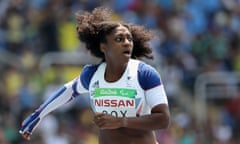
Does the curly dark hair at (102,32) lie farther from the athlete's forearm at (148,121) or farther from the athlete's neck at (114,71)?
the athlete's forearm at (148,121)

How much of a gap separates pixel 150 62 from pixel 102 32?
6619 mm

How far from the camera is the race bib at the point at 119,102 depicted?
7031 millimetres

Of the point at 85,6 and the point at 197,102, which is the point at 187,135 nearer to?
the point at 197,102

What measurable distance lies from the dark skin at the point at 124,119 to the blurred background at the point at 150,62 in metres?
5.63

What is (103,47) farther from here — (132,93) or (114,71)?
(132,93)

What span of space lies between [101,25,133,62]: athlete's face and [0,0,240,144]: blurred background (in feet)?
18.8

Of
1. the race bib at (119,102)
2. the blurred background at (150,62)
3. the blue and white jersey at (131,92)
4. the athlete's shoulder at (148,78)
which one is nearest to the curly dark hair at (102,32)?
the blue and white jersey at (131,92)

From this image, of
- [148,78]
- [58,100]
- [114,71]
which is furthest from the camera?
[58,100]

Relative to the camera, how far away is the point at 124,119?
679 centimetres

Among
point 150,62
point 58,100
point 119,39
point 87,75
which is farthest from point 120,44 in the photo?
point 150,62

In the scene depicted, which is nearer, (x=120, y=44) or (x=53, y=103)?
(x=120, y=44)

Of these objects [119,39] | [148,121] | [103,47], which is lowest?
[148,121]

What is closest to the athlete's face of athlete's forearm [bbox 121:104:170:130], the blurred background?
athlete's forearm [bbox 121:104:170:130]

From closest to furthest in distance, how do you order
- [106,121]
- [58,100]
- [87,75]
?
[106,121] → [87,75] → [58,100]
